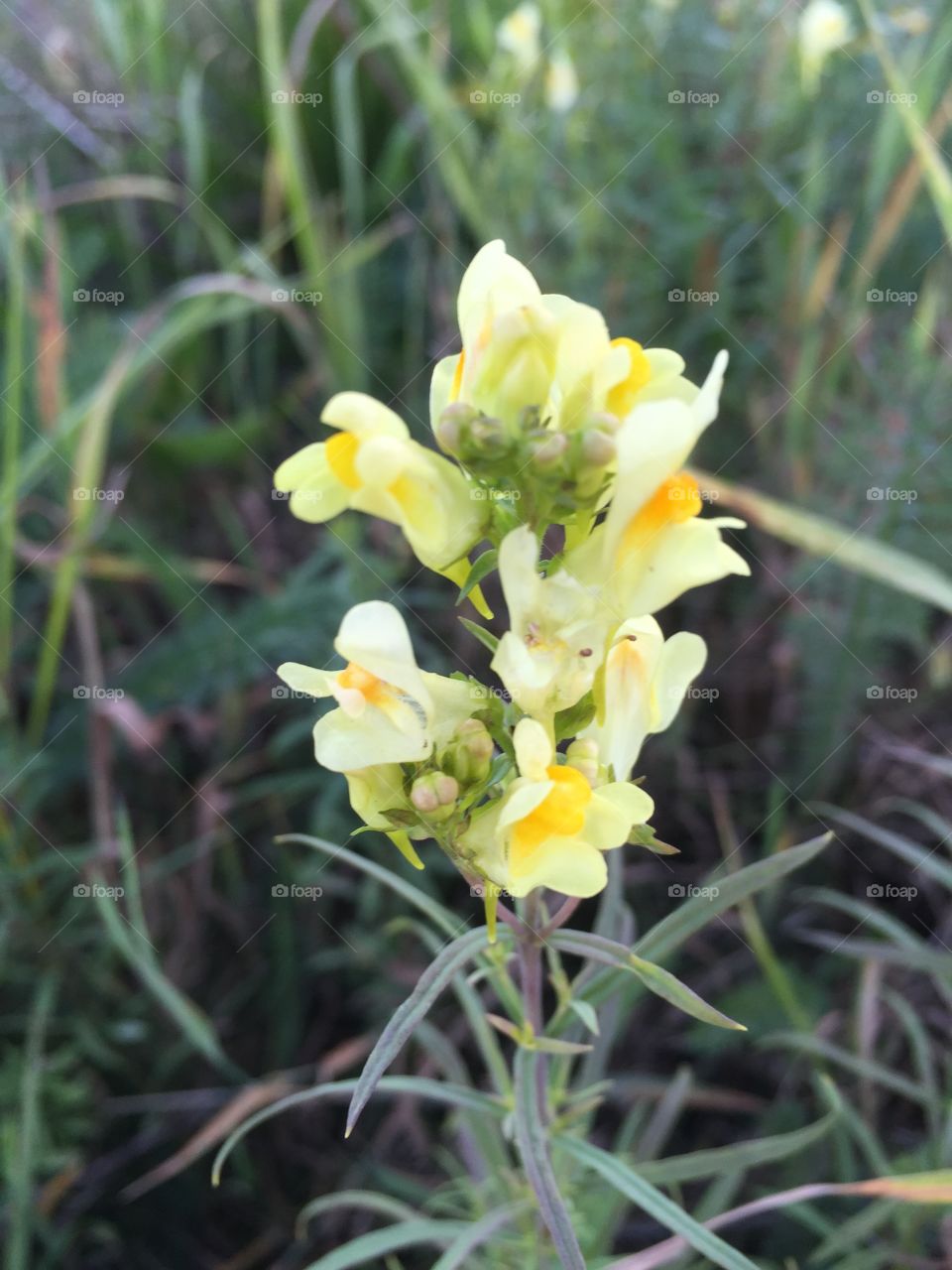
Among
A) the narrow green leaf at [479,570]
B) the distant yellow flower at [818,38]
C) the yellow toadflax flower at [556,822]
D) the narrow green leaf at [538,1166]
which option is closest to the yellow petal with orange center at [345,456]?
the narrow green leaf at [479,570]

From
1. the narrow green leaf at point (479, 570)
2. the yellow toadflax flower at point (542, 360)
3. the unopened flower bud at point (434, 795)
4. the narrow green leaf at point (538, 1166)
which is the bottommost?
the narrow green leaf at point (538, 1166)

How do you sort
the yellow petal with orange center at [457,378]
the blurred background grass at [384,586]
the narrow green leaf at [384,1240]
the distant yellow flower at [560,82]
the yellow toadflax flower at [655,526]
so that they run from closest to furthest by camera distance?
the yellow toadflax flower at [655,526], the yellow petal with orange center at [457,378], the narrow green leaf at [384,1240], the blurred background grass at [384,586], the distant yellow flower at [560,82]

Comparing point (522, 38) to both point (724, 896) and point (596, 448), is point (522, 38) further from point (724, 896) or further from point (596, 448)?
point (724, 896)

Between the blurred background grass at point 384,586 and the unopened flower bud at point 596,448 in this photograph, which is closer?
the unopened flower bud at point 596,448

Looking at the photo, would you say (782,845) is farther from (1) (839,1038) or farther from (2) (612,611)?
(2) (612,611)

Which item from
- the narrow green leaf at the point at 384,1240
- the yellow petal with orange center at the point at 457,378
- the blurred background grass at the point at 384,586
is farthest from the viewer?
the blurred background grass at the point at 384,586

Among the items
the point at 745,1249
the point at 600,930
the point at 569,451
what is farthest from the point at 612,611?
the point at 745,1249

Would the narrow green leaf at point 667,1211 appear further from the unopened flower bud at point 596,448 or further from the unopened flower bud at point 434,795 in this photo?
the unopened flower bud at point 596,448

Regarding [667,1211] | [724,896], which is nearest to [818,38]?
[724,896]

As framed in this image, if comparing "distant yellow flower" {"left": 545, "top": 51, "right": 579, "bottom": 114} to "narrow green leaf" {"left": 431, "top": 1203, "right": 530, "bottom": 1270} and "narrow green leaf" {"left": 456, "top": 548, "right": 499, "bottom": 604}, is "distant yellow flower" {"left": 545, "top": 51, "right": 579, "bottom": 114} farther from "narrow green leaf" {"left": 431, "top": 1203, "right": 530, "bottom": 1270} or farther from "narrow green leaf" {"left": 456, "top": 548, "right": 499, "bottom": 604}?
"narrow green leaf" {"left": 431, "top": 1203, "right": 530, "bottom": 1270}
